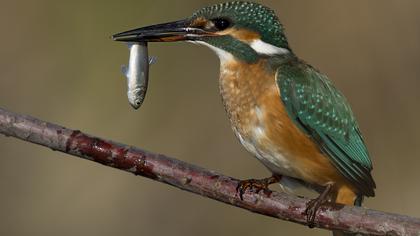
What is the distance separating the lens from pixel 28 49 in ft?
18.0

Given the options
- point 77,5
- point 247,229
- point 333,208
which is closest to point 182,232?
point 247,229

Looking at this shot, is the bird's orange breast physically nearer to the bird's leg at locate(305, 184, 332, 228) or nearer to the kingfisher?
the kingfisher

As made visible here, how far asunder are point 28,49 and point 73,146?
2.43 metres

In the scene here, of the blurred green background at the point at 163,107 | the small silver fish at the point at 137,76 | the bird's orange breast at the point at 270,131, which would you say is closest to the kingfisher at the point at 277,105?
the bird's orange breast at the point at 270,131

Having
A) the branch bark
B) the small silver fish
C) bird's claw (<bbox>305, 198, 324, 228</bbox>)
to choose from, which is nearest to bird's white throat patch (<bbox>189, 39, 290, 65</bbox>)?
the small silver fish

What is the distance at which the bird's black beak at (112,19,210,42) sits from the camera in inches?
146

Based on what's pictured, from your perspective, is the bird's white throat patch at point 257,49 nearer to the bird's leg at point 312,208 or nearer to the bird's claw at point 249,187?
the bird's claw at point 249,187

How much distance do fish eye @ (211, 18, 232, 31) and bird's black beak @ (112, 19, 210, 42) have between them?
0.18 feet

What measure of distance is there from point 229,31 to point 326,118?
534 millimetres

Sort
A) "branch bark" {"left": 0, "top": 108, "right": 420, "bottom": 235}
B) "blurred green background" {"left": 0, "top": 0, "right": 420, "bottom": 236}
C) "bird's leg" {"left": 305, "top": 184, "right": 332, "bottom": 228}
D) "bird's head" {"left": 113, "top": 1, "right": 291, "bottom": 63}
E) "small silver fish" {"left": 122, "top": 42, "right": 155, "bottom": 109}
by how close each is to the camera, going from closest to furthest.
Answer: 1. "branch bark" {"left": 0, "top": 108, "right": 420, "bottom": 235}
2. "bird's leg" {"left": 305, "top": 184, "right": 332, "bottom": 228}
3. "small silver fish" {"left": 122, "top": 42, "right": 155, "bottom": 109}
4. "bird's head" {"left": 113, "top": 1, "right": 291, "bottom": 63}
5. "blurred green background" {"left": 0, "top": 0, "right": 420, "bottom": 236}

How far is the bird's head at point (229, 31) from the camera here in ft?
12.4

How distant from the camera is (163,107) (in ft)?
17.6

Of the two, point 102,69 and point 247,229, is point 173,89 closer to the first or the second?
point 102,69

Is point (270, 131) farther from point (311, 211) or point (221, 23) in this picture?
point (221, 23)
